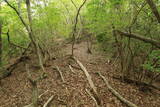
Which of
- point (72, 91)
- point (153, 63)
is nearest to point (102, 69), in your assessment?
point (72, 91)

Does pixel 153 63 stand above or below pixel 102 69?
above

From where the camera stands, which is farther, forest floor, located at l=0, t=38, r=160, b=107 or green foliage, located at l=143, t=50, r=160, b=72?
forest floor, located at l=0, t=38, r=160, b=107

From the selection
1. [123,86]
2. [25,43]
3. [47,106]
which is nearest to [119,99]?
[123,86]

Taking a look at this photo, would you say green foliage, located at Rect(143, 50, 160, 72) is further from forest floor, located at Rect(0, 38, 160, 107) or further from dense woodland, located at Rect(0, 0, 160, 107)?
forest floor, located at Rect(0, 38, 160, 107)

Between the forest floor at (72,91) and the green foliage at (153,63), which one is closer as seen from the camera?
the green foliage at (153,63)

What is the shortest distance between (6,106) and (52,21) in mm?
5325

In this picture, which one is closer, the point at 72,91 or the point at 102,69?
the point at 72,91

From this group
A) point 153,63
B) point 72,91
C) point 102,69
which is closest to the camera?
point 153,63

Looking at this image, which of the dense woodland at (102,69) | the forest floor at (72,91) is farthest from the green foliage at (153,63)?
the forest floor at (72,91)

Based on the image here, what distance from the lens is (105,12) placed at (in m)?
6.12

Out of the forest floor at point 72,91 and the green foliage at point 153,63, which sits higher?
the green foliage at point 153,63

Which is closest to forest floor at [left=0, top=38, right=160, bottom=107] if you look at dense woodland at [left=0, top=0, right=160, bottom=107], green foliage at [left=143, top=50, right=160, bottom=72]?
dense woodland at [left=0, top=0, right=160, bottom=107]

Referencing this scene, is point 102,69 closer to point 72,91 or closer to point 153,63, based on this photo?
point 72,91

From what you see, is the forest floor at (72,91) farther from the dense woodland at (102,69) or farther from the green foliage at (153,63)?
the green foliage at (153,63)
